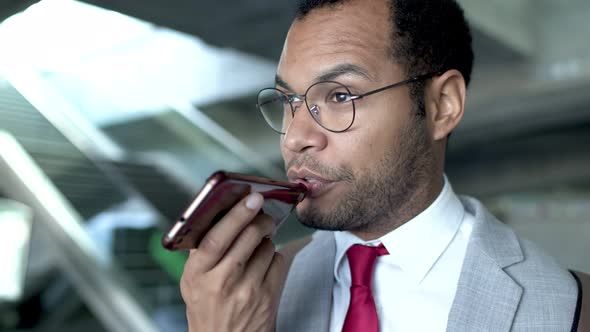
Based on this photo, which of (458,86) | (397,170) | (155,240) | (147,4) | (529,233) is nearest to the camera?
(397,170)

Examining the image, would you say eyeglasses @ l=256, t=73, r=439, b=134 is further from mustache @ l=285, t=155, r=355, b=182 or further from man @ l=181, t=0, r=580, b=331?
mustache @ l=285, t=155, r=355, b=182

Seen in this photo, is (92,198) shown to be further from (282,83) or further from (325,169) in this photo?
(325,169)

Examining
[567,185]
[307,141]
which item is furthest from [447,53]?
[567,185]

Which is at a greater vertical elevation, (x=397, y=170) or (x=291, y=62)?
(x=291, y=62)

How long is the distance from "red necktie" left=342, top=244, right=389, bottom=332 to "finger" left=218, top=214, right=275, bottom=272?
459mm

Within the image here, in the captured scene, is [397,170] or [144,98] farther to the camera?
[144,98]

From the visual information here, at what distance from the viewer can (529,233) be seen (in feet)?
34.4

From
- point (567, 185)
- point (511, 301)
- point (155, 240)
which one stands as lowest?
point (567, 185)

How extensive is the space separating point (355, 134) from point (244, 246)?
1.68ft

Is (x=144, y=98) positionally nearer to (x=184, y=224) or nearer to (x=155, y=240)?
(x=155, y=240)

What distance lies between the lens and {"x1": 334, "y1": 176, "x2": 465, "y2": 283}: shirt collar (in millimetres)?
1731

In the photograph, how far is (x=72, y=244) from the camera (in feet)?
15.1

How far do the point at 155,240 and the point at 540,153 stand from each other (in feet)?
32.8

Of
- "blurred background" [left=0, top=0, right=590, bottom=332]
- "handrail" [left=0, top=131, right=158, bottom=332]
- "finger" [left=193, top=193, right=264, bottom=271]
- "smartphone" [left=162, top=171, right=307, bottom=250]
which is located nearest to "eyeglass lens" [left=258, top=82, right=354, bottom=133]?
"smartphone" [left=162, top=171, right=307, bottom=250]
